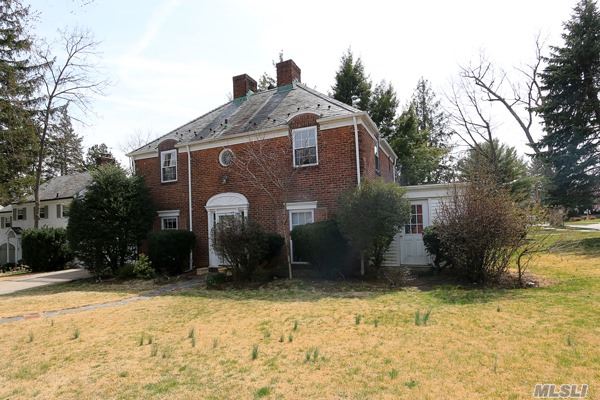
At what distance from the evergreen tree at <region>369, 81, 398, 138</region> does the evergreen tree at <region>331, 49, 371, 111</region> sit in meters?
0.68

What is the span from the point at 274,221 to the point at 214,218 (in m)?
2.82

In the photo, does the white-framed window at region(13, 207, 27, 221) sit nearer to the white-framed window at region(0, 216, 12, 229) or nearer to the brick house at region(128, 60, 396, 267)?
the white-framed window at region(0, 216, 12, 229)

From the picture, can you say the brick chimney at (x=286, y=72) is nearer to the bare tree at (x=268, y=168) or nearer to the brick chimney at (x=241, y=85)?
the brick chimney at (x=241, y=85)

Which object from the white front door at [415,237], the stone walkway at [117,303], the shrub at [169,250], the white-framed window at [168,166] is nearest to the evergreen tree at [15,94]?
the white-framed window at [168,166]

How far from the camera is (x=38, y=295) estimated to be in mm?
10906

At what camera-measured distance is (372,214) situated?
10.1 meters

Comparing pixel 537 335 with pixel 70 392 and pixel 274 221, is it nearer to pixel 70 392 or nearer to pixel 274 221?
pixel 70 392

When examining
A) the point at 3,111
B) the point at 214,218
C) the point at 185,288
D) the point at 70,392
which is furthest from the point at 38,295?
the point at 3,111

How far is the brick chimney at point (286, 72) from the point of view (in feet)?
56.1

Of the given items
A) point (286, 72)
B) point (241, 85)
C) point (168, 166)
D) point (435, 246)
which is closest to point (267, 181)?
point (168, 166)

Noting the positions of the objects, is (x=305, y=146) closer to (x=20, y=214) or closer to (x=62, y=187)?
(x=62, y=187)

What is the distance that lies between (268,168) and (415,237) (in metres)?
5.87

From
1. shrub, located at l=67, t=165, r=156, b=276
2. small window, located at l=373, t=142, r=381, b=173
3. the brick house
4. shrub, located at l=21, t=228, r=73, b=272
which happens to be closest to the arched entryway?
the brick house

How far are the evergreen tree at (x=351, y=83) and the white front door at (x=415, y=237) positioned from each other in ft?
60.0
